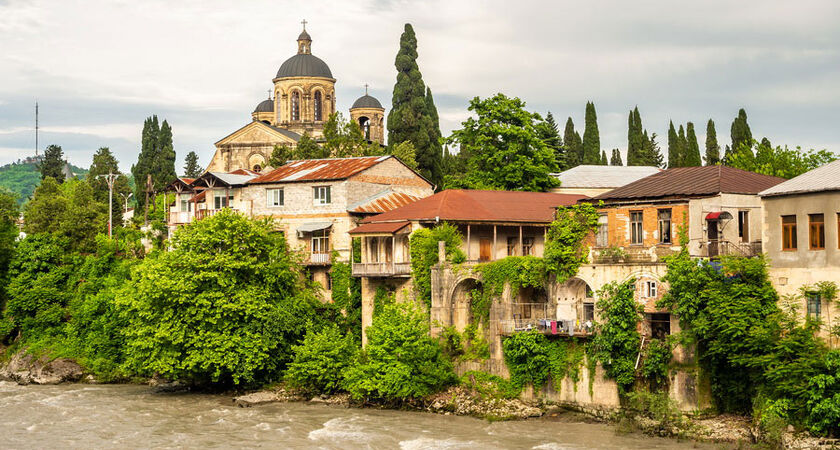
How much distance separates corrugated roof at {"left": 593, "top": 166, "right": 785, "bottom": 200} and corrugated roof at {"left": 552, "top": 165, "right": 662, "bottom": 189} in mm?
21379

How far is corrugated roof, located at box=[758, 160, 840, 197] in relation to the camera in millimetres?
33438

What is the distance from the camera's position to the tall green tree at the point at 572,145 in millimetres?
90250

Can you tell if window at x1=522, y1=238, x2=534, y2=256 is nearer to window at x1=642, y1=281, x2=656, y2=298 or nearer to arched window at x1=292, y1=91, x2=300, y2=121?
window at x1=642, y1=281, x2=656, y2=298

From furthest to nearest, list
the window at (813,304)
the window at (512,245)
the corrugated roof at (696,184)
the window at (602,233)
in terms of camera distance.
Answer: the window at (512,245), the window at (602,233), the corrugated roof at (696,184), the window at (813,304)

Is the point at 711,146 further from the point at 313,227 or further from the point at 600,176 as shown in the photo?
the point at 313,227

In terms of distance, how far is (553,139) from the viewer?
76938 mm

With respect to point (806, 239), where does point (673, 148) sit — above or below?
above

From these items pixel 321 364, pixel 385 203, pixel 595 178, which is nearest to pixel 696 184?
pixel 321 364

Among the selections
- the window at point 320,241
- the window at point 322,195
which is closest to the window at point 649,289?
the window at point 320,241

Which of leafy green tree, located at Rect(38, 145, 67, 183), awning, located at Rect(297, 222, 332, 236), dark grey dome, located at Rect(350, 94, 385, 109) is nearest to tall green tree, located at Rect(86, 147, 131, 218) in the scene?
leafy green tree, located at Rect(38, 145, 67, 183)

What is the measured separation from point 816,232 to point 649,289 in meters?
6.34

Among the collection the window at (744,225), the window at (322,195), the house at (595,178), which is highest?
the house at (595,178)

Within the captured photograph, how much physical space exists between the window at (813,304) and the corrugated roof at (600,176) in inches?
1212

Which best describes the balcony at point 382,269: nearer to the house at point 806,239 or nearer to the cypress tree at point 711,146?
the house at point 806,239
